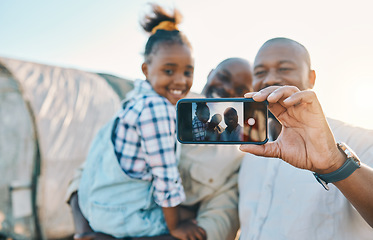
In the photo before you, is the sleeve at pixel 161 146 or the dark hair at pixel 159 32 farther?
the dark hair at pixel 159 32

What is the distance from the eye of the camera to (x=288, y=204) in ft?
4.21

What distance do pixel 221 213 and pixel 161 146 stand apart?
0.58 meters

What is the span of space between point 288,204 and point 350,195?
0.39 meters

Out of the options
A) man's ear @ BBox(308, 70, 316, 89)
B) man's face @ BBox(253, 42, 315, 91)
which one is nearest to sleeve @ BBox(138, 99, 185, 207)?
man's face @ BBox(253, 42, 315, 91)

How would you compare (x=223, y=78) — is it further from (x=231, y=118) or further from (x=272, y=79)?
Answer: (x=231, y=118)

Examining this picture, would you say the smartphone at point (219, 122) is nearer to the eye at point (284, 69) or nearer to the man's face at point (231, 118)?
the man's face at point (231, 118)

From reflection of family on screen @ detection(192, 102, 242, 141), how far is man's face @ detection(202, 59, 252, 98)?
1129 millimetres

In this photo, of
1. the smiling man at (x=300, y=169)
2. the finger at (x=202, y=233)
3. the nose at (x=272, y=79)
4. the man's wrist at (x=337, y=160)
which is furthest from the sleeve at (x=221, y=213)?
the man's wrist at (x=337, y=160)

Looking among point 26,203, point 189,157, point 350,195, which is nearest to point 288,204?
point 350,195

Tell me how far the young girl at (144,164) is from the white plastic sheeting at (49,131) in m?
2.35

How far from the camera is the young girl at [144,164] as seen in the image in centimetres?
138

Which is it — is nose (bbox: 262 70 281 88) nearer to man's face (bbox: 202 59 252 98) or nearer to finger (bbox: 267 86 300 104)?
man's face (bbox: 202 59 252 98)

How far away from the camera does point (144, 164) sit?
58.7 inches

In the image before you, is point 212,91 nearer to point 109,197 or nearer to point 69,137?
point 109,197
